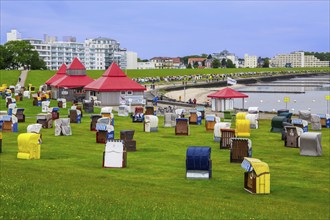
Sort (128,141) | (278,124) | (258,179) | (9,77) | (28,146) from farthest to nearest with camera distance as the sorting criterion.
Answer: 1. (9,77)
2. (278,124)
3. (128,141)
4. (28,146)
5. (258,179)

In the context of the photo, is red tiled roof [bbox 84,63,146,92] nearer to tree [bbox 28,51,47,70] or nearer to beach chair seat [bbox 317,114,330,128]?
beach chair seat [bbox 317,114,330,128]

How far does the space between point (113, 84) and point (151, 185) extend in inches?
1760

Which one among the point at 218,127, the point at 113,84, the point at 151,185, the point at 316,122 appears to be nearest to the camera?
the point at 151,185

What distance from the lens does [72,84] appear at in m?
68.0

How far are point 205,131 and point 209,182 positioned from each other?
1763 centimetres

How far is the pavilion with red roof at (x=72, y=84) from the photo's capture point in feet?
219

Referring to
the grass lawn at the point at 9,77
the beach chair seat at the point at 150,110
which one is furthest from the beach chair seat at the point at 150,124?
the grass lawn at the point at 9,77

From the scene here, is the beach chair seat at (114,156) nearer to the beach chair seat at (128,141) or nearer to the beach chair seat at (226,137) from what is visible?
the beach chair seat at (128,141)

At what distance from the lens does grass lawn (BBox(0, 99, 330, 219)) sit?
41.5ft

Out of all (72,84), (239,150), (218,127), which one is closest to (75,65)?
(72,84)

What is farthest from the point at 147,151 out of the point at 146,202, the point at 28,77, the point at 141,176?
the point at 28,77

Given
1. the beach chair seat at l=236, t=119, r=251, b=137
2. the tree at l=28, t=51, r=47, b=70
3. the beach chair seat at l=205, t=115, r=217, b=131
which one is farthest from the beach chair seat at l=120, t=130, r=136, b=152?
the tree at l=28, t=51, r=47, b=70

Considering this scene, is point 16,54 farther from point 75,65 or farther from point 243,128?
point 243,128

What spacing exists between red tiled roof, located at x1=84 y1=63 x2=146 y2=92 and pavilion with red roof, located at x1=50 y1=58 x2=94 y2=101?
326 cm
